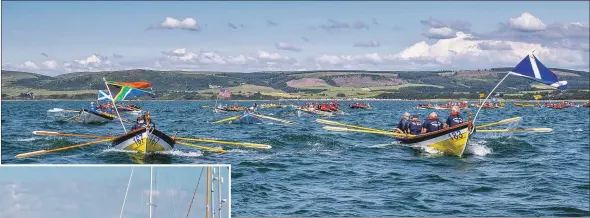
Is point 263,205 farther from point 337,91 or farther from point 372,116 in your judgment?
point 372,116

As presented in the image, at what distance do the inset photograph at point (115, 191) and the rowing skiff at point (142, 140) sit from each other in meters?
6.48

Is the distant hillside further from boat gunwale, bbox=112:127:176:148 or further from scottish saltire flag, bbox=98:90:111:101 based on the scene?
boat gunwale, bbox=112:127:176:148

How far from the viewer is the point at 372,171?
503 inches

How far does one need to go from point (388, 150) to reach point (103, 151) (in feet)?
20.5

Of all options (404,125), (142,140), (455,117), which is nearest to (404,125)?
(404,125)

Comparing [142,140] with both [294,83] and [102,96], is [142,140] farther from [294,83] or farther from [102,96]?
[294,83]

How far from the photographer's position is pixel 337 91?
15.9 metres

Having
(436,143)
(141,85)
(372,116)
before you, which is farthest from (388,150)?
(372,116)

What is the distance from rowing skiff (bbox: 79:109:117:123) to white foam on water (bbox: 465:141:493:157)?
12.5 m

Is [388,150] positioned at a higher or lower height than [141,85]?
lower

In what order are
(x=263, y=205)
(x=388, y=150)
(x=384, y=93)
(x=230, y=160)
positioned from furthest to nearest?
(x=388, y=150) → (x=384, y=93) → (x=230, y=160) → (x=263, y=205)

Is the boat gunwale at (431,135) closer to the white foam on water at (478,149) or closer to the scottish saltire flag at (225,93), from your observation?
the white foam on water at (478,149)

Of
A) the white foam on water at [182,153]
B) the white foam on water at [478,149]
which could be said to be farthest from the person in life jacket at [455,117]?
the white foam on water at [182,153]

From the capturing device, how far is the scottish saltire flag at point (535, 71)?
34.4ft
